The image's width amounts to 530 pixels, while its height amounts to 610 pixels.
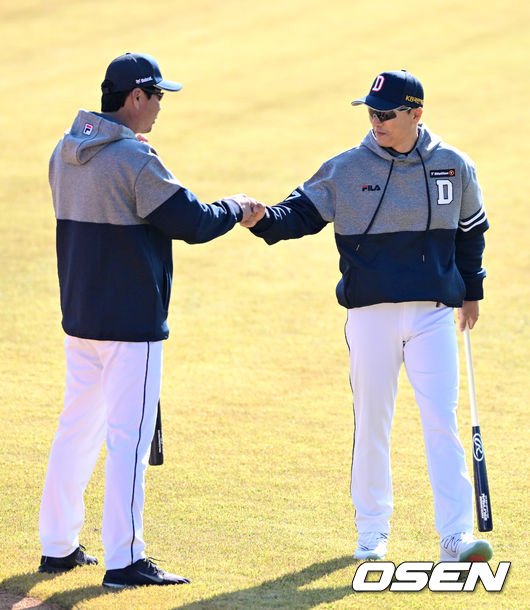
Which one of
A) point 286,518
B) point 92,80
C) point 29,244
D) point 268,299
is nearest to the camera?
point 286,518

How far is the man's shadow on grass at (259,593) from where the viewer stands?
4559mm

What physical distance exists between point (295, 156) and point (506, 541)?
9916 mm

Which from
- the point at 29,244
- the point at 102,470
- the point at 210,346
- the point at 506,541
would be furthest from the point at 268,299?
the point at 506,541

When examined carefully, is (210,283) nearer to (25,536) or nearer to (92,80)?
(25,536)

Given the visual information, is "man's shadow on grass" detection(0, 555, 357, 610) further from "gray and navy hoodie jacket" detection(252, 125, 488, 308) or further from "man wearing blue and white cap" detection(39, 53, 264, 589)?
"gray and navy hoodie jacket" detection(252, 125, 488, 308)

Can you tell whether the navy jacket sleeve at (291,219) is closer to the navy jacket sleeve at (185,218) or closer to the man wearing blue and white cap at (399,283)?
the man wearing blue and white cap at (399,283)

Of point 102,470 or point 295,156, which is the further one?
point 295,156

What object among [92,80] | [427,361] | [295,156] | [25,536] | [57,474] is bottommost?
[25,536]

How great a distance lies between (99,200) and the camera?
4.69m

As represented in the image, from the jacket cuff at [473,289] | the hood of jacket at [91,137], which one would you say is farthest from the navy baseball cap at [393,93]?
the hood of jacket at [91,137]

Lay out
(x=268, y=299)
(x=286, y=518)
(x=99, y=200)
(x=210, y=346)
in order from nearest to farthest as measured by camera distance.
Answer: (x=99, y=200) → (x=286, y=518) → (x=210, y=346) → (x=268, y=299)

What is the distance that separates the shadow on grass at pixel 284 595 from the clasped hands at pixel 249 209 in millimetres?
1693

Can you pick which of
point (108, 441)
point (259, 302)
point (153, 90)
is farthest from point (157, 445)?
point (259, 302)

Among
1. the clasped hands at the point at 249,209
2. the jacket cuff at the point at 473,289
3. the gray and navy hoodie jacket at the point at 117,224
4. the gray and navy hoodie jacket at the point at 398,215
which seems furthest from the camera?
the jacket cuff at the point at 473,289
